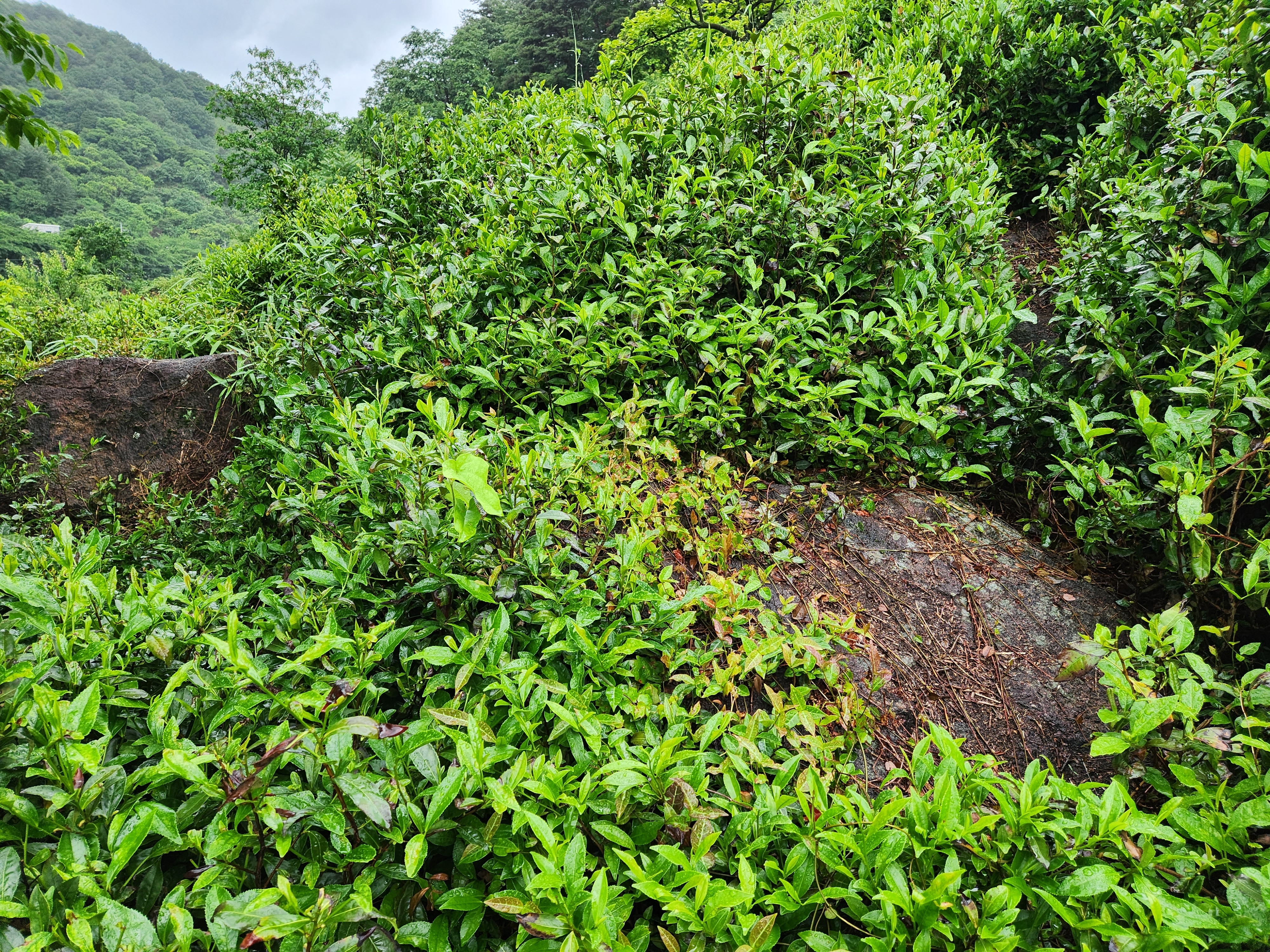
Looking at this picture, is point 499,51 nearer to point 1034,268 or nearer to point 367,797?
point 1034,268

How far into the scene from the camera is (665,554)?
247 cm

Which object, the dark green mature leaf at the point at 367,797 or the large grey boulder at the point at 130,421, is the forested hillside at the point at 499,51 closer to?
the large grey boulder at the point at 130,421

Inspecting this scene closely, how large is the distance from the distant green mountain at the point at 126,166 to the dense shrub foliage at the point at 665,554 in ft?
135

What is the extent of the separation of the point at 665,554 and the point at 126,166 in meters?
95.2

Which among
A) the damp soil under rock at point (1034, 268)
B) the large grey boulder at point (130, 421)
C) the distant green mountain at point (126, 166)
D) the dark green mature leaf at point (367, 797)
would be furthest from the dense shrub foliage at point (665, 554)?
the distant green mountain at point (126, 166)

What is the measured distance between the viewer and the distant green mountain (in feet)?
168

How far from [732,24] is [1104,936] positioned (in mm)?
9519

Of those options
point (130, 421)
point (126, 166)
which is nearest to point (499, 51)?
point (130, 421)

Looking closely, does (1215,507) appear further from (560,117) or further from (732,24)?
(732,24)

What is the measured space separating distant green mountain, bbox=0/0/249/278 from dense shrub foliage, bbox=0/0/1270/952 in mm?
41275

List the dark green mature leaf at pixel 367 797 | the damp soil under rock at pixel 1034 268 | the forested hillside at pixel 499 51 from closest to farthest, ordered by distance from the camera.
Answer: the dark green mature leaf at pixel 367 797 → the damp soil under rock at pixel 1034 268 → the forested hillside at pixel 499 51

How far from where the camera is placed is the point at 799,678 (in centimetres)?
210

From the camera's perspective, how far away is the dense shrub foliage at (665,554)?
1.32m

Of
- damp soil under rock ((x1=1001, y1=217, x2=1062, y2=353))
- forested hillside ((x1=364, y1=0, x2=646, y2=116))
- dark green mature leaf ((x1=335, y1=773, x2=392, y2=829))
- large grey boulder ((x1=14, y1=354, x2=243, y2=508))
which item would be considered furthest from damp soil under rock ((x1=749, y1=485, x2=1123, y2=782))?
forested hillside ((x1=364, y1=0, x2=646, y2=116))
